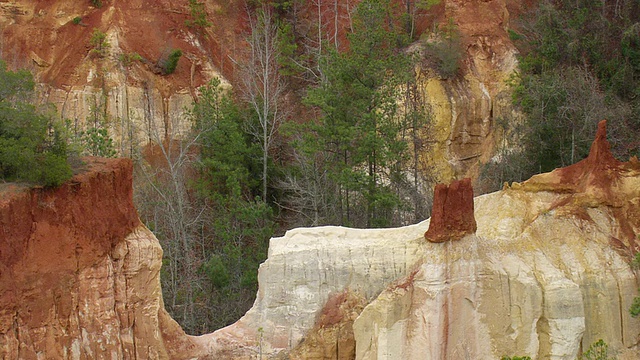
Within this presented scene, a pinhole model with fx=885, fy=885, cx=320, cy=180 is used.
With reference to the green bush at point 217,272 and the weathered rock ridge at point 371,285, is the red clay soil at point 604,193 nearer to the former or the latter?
the weathered rock ridge at point 371,285

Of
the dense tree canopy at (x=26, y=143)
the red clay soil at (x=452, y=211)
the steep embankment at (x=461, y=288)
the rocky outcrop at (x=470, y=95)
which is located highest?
the rocky outcrop at (x=470, y=95)

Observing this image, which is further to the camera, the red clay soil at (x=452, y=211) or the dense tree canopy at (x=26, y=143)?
the red clay soil at (x=452, y=211)

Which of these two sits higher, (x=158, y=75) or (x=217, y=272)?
(x=158, y=75)

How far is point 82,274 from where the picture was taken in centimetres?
1639

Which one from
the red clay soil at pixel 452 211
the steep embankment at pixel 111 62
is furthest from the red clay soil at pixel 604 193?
the steep embankment at pixel 111 62

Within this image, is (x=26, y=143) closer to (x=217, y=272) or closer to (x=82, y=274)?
(x=82, y=274)

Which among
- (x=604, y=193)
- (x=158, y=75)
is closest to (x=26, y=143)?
(x=604, y=193)

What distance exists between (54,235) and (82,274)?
35.4 inches

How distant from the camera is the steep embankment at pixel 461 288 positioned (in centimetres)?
1755

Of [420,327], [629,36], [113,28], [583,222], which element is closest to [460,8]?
[629,36]

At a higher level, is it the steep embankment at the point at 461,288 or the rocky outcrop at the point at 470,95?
the rocky outcrop at the point at 470,95

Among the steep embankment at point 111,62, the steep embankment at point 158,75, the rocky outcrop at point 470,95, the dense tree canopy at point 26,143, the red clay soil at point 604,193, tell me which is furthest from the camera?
the rocky outcrop at point 470,95

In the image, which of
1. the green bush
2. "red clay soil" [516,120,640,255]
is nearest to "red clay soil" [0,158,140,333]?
the green bush

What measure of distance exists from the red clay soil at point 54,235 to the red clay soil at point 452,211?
6.12 metres
